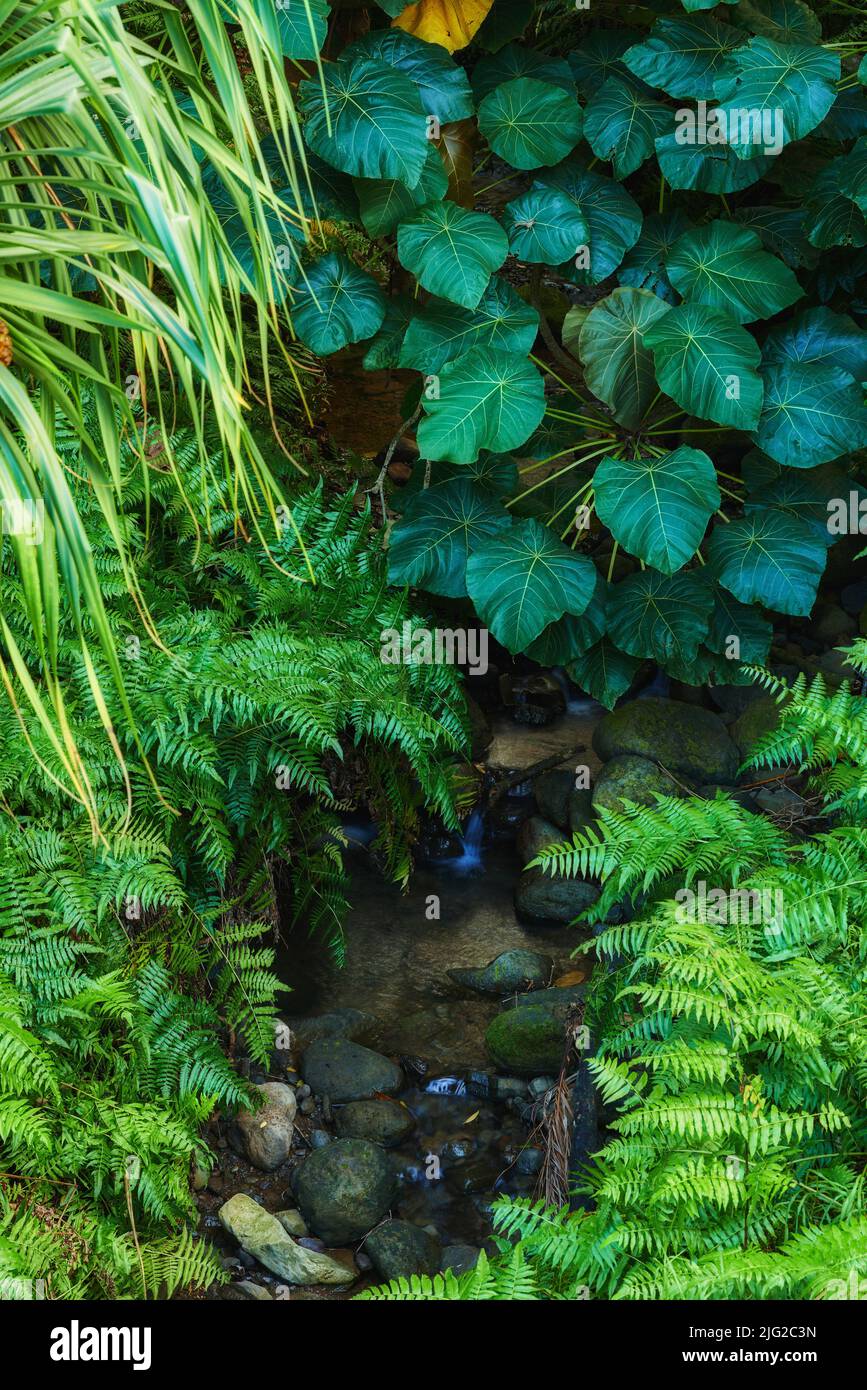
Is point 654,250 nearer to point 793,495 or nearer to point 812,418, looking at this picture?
point 812,418

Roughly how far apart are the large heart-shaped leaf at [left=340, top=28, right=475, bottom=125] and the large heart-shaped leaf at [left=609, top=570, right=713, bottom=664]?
5.01ft

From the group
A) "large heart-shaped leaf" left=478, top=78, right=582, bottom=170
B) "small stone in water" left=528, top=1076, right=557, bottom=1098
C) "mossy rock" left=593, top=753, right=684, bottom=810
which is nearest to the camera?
"small stone in water" left=528, top=1076, right=557, bottom=1098

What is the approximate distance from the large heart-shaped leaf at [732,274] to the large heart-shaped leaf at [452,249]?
571mm

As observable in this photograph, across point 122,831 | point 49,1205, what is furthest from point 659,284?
point 49,1205

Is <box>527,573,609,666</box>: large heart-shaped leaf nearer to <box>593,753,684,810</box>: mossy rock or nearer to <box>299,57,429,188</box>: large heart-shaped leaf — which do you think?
<box>593,753,684,810</box>: mossy rock

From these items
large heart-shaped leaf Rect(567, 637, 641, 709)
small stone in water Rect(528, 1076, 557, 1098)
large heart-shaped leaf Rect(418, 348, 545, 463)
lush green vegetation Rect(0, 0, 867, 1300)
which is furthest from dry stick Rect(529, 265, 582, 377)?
small stone in water Rect(528, 1076, 557, 1098)

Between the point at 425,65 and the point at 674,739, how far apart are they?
7.57 feet

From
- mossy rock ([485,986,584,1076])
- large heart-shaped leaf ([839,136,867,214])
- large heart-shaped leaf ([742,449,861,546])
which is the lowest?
mossy rock ([485,986,584,1076])

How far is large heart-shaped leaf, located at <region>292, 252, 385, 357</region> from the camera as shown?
3572 millimetres

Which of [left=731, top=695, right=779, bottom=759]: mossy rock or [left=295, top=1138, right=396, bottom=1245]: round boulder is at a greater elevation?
[left=731, top=695, right=779, bottom=759]: mossy rock

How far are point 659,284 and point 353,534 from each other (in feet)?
4.27

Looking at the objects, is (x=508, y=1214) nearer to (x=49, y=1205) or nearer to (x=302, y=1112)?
(x=49, y=1205)

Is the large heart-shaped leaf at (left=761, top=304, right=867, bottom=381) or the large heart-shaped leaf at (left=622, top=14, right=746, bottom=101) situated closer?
the large heart-shaped leaf at (left=622, top=14, right=746, bottom=101)

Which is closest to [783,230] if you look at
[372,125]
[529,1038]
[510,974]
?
[372,125]
